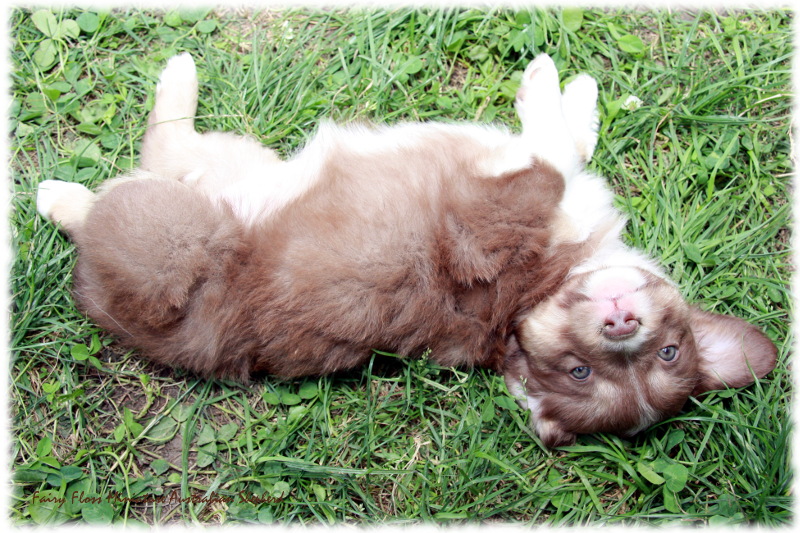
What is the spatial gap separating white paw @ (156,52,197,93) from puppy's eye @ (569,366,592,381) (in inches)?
110

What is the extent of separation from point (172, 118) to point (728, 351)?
349cm

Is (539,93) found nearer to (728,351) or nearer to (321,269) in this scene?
(321,269)

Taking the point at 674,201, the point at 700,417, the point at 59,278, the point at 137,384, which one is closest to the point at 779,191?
the point at 674,201

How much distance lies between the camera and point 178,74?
3924mm

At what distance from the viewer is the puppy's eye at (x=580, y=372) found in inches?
127

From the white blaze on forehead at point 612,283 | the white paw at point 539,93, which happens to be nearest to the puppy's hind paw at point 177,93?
the white paw at point 539,93

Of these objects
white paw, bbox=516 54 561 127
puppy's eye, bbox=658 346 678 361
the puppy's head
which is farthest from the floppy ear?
white paw, bbox=516 54 561 127

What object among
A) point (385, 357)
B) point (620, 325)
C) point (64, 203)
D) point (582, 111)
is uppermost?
point (582, 111)

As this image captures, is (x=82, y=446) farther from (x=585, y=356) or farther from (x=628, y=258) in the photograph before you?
(x=628, y=258)

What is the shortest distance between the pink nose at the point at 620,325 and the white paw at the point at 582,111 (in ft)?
3.92

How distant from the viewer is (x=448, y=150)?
3420mm

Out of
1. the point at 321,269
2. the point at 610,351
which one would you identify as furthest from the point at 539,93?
the point at 321,269

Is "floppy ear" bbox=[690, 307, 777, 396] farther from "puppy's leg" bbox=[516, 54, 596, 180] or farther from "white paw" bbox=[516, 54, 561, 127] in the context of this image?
"white paw" bbox=[516, 54, 561, 127]

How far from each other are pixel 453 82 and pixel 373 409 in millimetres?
2121
